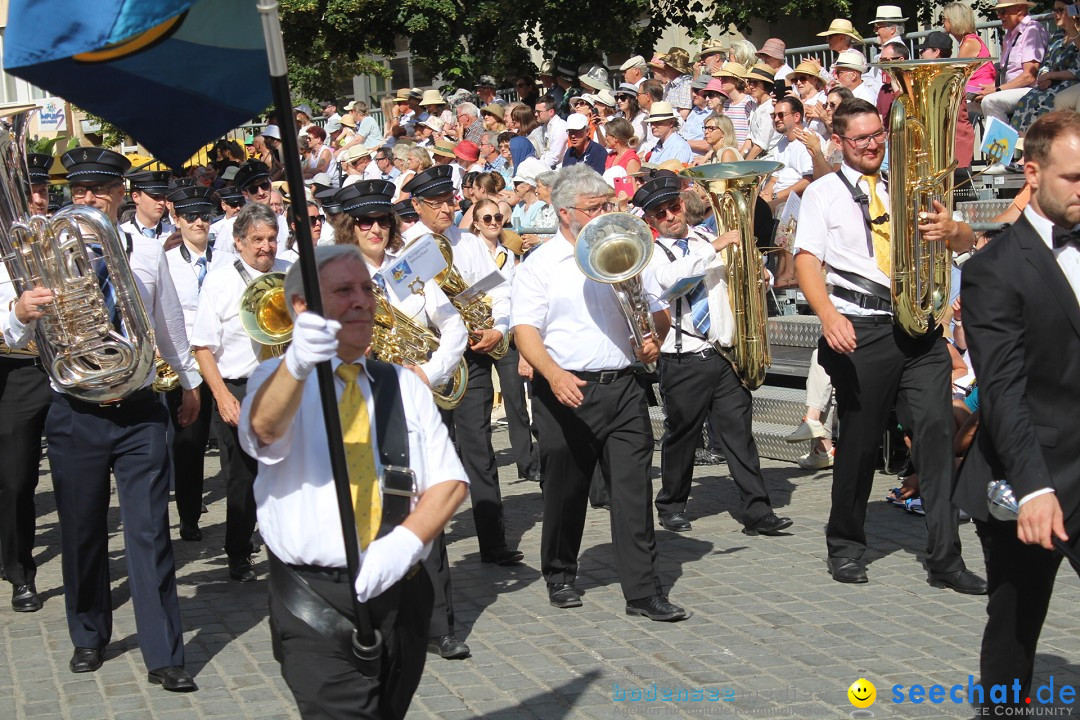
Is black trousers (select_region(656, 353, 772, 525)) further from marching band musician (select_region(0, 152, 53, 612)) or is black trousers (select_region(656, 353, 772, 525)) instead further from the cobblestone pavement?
marching band musician (select_region(0, 152, 53, 612))

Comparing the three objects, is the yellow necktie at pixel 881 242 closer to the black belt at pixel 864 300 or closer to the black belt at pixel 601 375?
the black belt at pixel 864 300

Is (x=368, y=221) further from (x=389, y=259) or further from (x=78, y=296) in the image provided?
(x=78, y=296)

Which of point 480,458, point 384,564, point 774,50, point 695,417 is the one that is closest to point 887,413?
point 695,417

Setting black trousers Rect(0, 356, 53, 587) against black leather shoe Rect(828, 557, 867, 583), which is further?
black trousers Rect(0, 356, 53, 587)

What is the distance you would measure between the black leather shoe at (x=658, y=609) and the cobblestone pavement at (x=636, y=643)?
Result: 0.06m

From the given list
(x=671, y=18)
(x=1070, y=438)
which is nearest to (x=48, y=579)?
(x=1070, y=438)

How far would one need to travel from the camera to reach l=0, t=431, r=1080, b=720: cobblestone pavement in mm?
5609

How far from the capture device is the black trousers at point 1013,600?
14.5 feet

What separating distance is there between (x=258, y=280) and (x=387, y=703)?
7.67 ft

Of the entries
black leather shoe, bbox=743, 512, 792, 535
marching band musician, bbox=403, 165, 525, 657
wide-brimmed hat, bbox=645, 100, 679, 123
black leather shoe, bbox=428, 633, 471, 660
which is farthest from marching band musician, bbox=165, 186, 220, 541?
wide-brimmed hat, bbox=645, 100, 679, 123

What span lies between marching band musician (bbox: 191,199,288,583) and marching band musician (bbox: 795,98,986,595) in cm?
287

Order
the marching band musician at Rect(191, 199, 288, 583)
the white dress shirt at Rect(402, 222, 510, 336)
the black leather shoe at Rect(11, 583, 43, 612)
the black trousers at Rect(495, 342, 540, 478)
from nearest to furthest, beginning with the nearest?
the marching band musician at Rect(191, 199, 288, 583) < the black leather shoe at Rect(11, 583, 43, 612) < the white dress shirt at Rect(402, 222, 510, 336) < the black trousers at Rect(495, 342, 540, 478)

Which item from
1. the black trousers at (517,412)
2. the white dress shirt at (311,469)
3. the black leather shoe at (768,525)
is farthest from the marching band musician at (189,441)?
the white dress shirt at (311,469)

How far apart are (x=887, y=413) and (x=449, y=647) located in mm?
2580
